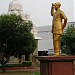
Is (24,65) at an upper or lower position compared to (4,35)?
lower

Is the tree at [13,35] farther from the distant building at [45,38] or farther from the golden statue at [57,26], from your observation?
the distant building at [45,38]

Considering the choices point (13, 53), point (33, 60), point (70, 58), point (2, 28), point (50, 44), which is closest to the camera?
point (70, 58)

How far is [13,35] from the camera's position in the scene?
3641 centimetres

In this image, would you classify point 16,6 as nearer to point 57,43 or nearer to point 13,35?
point 13,35

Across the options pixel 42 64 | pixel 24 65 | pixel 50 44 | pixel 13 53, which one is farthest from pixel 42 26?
pixel 42 64

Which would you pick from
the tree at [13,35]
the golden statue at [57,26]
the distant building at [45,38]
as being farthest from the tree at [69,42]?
the golden statue at [57,26]

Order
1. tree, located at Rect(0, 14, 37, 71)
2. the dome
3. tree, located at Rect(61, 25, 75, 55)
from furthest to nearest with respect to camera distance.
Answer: the dome < tree, located at Rect(61, 25, 75, 55) < tree, located at Rect(0, 14, 37, 71)

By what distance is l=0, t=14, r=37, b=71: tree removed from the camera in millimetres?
36125

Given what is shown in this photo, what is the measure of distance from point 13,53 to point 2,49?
1.69 m

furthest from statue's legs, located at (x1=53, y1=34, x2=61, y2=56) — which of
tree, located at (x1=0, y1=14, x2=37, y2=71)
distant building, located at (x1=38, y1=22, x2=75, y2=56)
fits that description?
distant building, located at (x1=38, y1=22, x2=75, y2=56)

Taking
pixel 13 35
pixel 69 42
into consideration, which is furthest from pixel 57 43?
pixel 69 42

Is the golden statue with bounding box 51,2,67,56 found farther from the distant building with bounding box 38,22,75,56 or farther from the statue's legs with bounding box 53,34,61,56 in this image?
the distant building with bounding box 38,22,75,56

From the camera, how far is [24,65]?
48188 millimetres

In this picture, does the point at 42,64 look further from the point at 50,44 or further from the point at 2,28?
the point at 50,44
